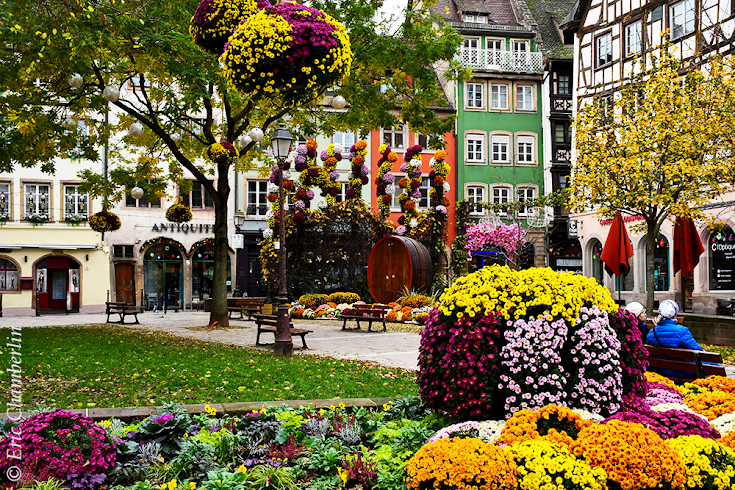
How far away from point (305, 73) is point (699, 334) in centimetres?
1296

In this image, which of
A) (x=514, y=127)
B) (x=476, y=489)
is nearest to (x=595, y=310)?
(x=476, y=489)

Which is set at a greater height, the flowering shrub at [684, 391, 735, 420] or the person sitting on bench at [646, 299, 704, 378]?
the person sitting on bench at [646, 299, 704, 378]

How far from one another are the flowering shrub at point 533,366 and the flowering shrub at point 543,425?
0.34m

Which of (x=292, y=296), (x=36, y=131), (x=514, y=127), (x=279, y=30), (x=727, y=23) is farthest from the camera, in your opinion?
(x=514, y=127)

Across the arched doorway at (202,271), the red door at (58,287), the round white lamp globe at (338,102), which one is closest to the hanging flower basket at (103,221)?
the round white lamp globe at (338,102)

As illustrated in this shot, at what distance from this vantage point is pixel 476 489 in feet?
11.9

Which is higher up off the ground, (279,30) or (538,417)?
(279,30)

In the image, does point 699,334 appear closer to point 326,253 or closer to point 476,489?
point 476,489

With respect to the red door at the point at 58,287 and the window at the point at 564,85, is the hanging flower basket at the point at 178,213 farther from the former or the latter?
the window at the point at 564,85

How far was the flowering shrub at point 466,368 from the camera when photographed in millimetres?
4938

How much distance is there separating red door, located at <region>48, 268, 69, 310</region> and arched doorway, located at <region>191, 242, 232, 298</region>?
6191 millimetres

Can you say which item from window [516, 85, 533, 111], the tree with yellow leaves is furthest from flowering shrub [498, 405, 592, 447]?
window [516, 85, 533, 111]

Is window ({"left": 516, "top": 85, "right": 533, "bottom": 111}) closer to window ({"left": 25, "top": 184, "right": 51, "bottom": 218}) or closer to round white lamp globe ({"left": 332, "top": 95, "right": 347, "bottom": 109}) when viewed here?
window ({"left": 25, "top": 184, "right": 51, "bottom": 218})

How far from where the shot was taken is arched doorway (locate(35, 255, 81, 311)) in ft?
110
